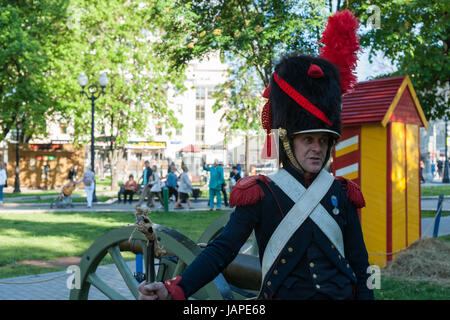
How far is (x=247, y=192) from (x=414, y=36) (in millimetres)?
14011

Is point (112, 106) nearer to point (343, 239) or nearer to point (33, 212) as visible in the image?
point (33, 212)

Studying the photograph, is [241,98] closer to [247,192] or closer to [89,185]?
[89,185]

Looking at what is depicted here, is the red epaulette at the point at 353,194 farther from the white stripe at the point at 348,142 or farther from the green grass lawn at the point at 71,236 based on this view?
the white stripe at the point at 348,142

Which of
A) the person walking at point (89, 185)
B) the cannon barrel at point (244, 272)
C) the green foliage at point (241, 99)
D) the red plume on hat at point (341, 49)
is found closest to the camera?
the red plume on hat at point (341, 49)

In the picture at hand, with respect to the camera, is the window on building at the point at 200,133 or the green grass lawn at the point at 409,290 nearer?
the green grass lawn at the point at 409,290

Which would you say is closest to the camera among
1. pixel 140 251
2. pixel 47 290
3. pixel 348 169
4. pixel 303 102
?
pixel 303 102

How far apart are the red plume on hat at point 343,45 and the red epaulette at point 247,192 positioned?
68cm

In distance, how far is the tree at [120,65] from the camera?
30.3m

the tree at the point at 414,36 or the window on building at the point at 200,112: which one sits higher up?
the window on building at the point at 200,112

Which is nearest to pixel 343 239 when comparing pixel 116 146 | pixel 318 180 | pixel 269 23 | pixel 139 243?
pixel 318 180

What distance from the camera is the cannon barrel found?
3.72 m

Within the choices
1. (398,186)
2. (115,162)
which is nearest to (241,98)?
(115,162)

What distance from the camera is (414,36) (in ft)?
48.9

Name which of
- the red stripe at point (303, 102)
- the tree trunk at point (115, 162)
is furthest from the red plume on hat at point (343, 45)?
the tree trunk at point (115, 162)
